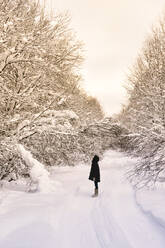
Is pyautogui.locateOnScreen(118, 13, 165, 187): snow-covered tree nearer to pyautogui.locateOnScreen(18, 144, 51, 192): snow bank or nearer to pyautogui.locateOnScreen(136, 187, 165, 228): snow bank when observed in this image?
pyautogui.locateOnScreen(136, 187, 165, 228): snow bank

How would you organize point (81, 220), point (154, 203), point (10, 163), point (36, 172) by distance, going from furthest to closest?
point (10, 163)
point (36, 172)
point (154, 203)
point (81, 220)

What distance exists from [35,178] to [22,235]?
441 centimetres

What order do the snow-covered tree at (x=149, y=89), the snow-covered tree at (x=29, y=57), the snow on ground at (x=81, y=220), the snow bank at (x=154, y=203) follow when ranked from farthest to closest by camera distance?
the snow-covered tree at (x=149, y=89) < the snow-covered tree at (x=29, y=57) < the snow bank at (x=154, y=203) < the snow on ground at (x=81, y=220)

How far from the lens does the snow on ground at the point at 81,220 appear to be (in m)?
5.09

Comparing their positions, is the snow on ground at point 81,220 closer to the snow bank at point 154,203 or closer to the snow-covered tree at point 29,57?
the snow bank at point 154,203

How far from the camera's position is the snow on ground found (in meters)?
5.09

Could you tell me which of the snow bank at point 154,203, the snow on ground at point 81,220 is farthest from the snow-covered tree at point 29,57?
the snow bank at point 154,203

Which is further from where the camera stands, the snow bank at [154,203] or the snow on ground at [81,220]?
the snow bank at [154,203]

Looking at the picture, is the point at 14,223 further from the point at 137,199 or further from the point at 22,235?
the point at 137,199

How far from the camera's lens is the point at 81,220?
6.68 m

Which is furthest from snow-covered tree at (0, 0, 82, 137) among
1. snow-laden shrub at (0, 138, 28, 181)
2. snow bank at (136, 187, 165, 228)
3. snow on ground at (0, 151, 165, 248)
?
snow bank at (136, 187, 165, 228)

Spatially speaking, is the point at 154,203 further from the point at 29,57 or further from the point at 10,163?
the point at 29,57

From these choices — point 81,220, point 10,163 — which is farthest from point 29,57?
point 81,220

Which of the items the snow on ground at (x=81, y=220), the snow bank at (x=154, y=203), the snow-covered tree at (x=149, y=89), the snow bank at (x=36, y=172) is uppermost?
the snow-covered tree at (x=149, y=89)
